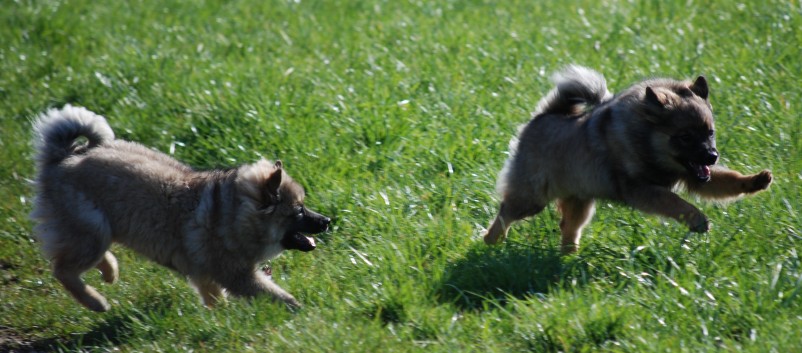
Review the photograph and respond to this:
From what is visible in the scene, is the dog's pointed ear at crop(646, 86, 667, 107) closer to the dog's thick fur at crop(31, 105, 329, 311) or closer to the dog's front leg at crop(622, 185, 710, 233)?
the dog's front leg at crop(622, 185, 710, 233)

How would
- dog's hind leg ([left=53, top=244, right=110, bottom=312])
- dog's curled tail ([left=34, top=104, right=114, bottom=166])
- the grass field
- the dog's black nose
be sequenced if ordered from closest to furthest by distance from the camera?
1. the grass field
2. the dog's black nose
3. dog's hind leg ([left=53, top=244, right=110, bottom=312])
4. dog's curled tail ([left=34, top=104, right=114, bottom=166])

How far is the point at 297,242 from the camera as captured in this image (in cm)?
525

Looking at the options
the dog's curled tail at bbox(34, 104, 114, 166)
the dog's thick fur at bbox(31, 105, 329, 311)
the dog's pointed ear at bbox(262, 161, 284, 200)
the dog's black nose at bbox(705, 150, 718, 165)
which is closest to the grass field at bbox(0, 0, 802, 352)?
the dog's thick fur at bbox(31, 105, 329, 311)

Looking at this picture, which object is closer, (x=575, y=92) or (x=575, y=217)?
(x=575, y=217)

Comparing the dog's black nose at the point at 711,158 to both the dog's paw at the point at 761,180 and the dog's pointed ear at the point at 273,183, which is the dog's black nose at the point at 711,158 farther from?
the dog's pointed ear at the point at 273,183

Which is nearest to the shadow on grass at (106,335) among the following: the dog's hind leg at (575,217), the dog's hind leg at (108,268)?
the dog's hind leg at (108,268)

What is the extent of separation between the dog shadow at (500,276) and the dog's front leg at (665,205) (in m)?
0.50

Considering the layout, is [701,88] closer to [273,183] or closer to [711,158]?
[711,158]

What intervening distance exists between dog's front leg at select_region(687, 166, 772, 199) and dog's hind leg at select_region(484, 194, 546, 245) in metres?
0.87

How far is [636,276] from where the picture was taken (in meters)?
4.58

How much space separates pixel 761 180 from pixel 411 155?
7.82 ft

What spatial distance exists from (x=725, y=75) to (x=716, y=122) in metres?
0.89

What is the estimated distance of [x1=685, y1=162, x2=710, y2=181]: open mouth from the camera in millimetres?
4930

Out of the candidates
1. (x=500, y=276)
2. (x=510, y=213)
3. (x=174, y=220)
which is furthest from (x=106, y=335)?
(x=510, y=213)
